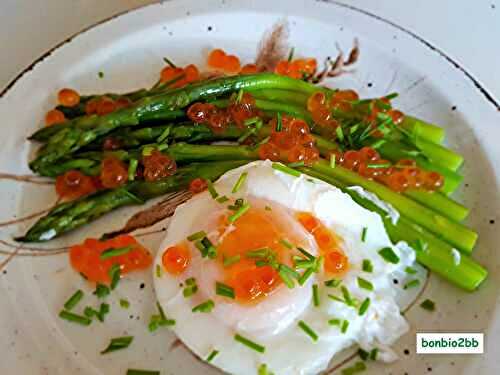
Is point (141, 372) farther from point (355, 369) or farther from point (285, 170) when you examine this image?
point (285, 170)

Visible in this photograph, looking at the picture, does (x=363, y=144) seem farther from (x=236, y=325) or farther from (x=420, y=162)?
(x=236, y=325)

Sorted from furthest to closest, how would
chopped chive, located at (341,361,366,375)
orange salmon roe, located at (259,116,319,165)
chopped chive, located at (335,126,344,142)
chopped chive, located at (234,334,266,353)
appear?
chopped chive, located at (335,126,344,142), orange salmon roe, located at (259,116,319,165), chopped chive, located at (341,361,366,375), chopped chive, located at (234,334,266,353)

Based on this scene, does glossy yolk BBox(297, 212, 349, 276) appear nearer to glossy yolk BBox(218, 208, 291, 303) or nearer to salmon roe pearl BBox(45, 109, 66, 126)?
glossy yolk BBox(218, 208, 291, 303)

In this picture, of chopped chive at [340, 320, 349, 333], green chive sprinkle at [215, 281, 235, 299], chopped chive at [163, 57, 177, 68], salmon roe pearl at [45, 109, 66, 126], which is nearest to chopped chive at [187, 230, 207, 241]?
green chive sprinkle at [215, 281, 235, 299]

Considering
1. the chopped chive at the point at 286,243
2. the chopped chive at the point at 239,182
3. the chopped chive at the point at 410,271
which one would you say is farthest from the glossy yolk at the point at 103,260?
the chopped chive at the point at 410,271

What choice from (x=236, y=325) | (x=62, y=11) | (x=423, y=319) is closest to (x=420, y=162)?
(x=423, y=319)

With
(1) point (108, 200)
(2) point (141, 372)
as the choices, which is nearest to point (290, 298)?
(2) point (141, 372)

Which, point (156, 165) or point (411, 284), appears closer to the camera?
point (411, 284)
